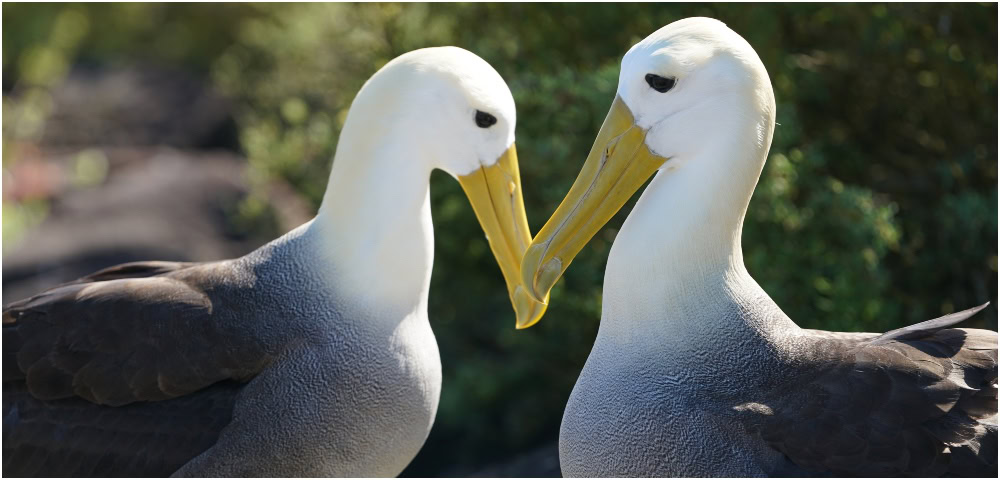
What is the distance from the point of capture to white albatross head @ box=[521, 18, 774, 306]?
3064 millimetres

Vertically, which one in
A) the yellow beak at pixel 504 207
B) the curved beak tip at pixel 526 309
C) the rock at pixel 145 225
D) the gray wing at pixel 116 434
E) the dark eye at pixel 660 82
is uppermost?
the dark eye at pixel 660 82

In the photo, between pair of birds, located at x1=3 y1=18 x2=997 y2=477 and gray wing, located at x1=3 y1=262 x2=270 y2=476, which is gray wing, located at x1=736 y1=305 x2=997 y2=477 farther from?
gray wing, located at x1=3 y1=262 x2=270 y2=476

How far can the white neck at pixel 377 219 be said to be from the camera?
371 cm

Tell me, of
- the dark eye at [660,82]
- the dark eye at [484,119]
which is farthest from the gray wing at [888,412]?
the dark eye at [484,119]

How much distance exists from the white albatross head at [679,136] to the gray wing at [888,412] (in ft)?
1.70

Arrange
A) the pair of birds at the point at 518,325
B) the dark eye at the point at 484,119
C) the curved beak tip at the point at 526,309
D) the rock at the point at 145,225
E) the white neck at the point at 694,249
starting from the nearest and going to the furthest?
the pair of birds at the point at 518,325 < the white neck at the point at 694,249 < the curved beak tip at the point at 526,309 < the dark eye at the point at 484,119 < the rock at the point at 145,225

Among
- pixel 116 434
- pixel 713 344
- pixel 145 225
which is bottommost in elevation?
pixel 145 225

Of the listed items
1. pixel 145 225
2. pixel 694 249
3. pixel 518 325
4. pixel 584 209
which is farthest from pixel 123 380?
pixel 145 225

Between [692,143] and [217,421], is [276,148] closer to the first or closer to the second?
[217,421]

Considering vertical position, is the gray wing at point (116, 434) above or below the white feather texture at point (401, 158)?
below

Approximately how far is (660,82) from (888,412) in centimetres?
105

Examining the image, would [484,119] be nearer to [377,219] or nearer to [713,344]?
[377,219]

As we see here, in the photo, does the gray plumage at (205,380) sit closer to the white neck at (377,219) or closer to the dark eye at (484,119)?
the white neck at (377,219)

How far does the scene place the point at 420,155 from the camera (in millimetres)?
3721
